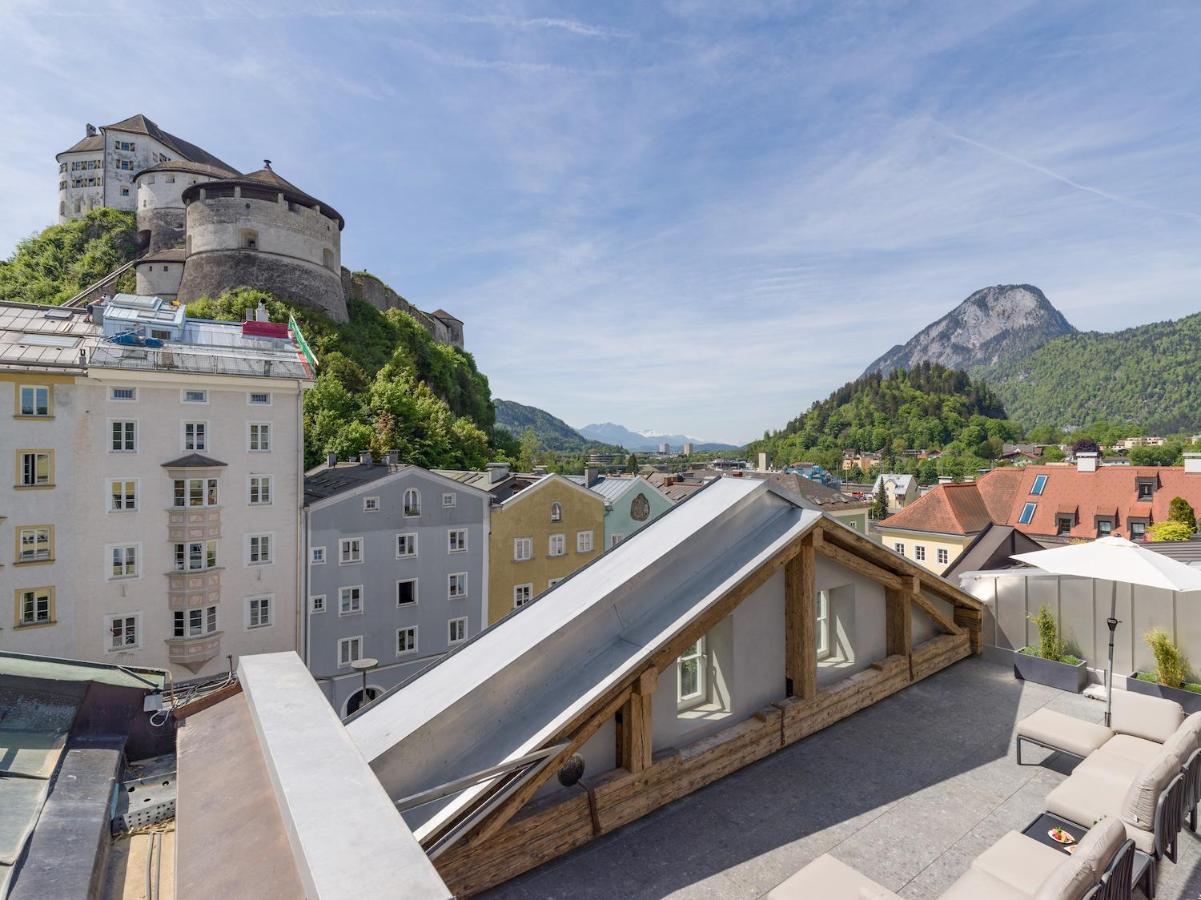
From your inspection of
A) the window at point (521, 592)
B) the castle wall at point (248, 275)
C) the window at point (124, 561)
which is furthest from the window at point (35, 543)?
the castle wall at point (248, 275)

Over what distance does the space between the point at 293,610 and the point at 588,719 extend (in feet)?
75.0

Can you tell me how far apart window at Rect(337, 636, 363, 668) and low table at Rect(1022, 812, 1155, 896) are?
78.1ft

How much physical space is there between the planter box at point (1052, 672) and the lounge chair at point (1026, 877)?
3708mm

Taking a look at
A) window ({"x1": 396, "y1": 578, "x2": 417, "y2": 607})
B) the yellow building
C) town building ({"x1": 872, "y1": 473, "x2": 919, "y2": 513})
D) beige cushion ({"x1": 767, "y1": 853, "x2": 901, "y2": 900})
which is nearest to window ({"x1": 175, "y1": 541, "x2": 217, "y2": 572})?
window ({"x1": 396, "y1": 578, "x2": 417, "y2": 607})

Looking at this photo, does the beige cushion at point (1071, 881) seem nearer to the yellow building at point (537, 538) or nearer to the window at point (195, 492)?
the yellow building at point (537, 538)

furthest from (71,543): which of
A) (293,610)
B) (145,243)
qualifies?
(145,243)

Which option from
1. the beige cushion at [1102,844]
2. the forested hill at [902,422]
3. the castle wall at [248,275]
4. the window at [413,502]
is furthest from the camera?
the forested hill at [902,422]

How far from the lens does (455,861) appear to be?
10.3ft

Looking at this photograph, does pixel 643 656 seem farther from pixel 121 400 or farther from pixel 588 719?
pixel 121 400

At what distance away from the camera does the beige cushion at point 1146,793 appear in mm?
3689

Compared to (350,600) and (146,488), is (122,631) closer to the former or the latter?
(146,488)

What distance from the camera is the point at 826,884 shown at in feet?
10.2

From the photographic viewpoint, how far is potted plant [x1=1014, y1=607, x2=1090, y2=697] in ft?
21.0

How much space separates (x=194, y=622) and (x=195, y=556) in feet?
7.70
